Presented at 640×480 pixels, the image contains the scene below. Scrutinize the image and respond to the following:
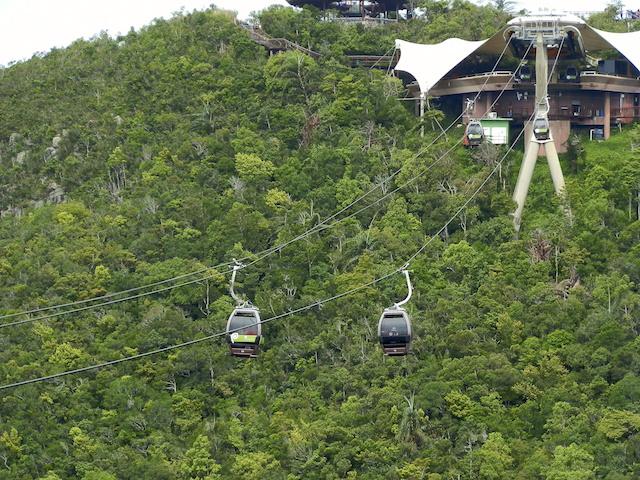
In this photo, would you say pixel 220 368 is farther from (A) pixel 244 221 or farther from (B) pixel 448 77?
(B) pixel 448 77

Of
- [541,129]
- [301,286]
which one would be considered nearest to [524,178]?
[541,129]

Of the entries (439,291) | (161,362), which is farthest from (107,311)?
(439,291)

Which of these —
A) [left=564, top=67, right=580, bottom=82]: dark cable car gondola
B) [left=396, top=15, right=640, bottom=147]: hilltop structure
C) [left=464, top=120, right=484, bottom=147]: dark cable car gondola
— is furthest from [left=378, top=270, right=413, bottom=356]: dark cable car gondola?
[left=564, top=67, right=580, bottom=82]: dark cable car gondola

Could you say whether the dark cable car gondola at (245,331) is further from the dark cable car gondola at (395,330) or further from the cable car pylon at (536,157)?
the cable car pylon at (536,157)

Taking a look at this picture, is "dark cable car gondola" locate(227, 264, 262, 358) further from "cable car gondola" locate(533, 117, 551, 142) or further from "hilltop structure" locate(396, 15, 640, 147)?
"hilltop structure" locate(396, 15, 640, 147)

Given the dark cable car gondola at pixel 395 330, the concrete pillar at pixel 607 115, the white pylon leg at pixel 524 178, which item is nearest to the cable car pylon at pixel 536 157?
the white pylon leg at pixel 524 178
